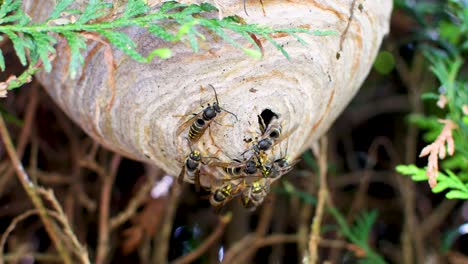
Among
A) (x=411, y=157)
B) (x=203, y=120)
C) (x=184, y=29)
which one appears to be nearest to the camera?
(x=184, y=29)

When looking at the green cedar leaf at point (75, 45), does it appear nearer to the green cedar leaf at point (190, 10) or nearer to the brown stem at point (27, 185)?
the green cedar leaf at point (190, 10)

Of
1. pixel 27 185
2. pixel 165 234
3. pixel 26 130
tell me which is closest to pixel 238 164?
pixel 27 185

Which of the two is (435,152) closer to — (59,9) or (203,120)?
(203,120)

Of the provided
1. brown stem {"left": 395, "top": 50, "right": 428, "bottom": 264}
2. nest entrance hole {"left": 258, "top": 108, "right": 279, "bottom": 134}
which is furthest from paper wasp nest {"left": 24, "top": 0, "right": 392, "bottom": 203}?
brown stem {"left": 395, "top": 50, "right": 428, "bottom": 264}

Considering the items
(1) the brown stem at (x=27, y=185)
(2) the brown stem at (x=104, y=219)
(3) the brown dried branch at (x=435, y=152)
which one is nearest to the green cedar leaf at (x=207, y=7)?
(3) the brown dried branch at (x=435, y=152)

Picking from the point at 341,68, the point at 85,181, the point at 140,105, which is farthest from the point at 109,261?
the point at 341,68

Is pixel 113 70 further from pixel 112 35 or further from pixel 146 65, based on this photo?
pixel 112 35

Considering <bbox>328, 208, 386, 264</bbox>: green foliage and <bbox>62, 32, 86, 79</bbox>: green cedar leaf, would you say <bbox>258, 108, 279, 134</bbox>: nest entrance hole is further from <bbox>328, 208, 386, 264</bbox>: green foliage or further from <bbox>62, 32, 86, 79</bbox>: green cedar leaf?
<bbox>328, 208, 386, 264</bbox>: green foliage
